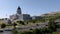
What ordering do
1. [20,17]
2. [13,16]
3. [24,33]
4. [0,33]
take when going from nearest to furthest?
[24,33] < [0,33] < [20,17] < [13,16]

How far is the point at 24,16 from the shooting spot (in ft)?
89.9

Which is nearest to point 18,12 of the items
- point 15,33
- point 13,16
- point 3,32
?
point 13,16

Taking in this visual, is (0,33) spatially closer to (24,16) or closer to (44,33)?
(44,33)

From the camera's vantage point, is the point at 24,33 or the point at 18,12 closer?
the point at 24,33

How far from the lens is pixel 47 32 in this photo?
942cm

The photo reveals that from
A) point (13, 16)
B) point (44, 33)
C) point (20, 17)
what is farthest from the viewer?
point (13, 16)

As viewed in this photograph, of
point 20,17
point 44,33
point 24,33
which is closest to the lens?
point 24,33

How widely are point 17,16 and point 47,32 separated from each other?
19.5 metres

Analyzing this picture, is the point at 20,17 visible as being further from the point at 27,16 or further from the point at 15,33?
the point at 15,33

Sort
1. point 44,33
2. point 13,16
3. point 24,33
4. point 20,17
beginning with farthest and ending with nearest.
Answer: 1. point 13,16
2. point 20,17
3. point 44,33
4. point 24,33

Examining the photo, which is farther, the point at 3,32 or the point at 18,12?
the point at 18,12

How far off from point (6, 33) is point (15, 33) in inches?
130

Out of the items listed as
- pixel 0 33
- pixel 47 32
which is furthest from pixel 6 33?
pixel 47 32

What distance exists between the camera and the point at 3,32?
13430 millimetres
